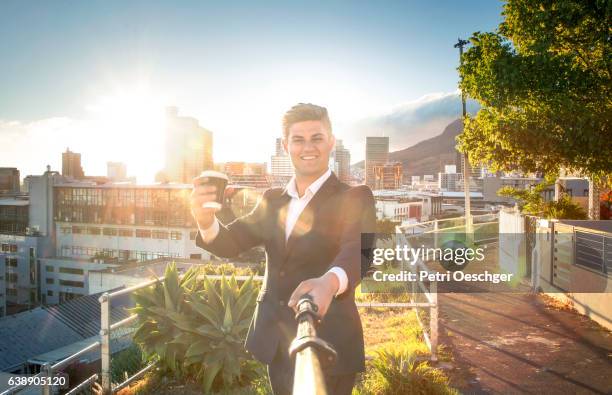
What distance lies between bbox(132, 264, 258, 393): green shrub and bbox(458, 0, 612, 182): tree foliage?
7078mm

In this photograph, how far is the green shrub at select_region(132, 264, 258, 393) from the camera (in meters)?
5.36

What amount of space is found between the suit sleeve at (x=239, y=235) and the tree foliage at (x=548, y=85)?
8106 millimetres

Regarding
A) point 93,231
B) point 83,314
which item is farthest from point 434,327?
point 93,231

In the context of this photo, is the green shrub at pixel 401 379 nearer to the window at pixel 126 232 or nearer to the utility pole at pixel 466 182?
the utility pole at pixel 466 182

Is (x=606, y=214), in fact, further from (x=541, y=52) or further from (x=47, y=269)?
(x=47, y=269)

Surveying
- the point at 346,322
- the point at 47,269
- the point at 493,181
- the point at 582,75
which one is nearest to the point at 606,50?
the point at 582,75

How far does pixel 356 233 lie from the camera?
221 centimetres

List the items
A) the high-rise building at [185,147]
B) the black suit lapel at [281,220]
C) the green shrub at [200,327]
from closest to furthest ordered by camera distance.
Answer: the black suit lapel at [281,220] → the green shrub at [200,327] → the high-rise building at [185,147]

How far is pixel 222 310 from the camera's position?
5.57 metres

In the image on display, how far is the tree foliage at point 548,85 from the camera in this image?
8.91 m

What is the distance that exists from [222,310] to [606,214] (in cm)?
1959

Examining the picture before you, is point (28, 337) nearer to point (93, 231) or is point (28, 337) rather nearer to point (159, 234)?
point (159, 234)

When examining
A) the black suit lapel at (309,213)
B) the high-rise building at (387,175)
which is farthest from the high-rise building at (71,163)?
the black suit lapel at (309,213)

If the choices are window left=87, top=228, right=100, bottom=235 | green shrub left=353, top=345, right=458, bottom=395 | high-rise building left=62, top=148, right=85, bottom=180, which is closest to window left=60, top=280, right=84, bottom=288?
window left=87, top=228, right=100, bottom=235
